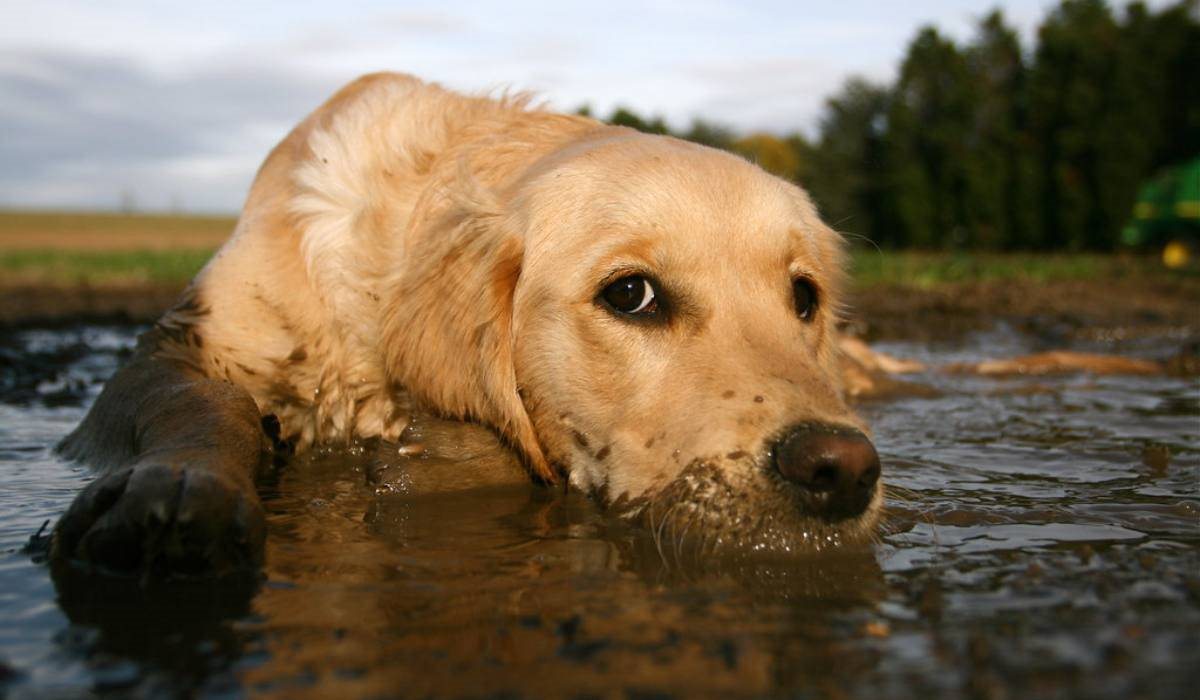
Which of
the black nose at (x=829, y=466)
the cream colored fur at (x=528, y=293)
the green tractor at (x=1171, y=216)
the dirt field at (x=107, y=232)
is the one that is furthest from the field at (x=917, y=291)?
the dirt field at (x=107, y=232)

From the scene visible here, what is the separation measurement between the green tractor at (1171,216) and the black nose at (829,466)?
24267 millimetres

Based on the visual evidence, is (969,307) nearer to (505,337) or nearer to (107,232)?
(505,337)

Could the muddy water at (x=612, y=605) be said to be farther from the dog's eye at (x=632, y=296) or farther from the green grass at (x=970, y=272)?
the green grass at (x=970, y=272)

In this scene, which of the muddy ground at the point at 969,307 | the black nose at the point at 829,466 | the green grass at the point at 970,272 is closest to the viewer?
the black nose at the point at 829,466

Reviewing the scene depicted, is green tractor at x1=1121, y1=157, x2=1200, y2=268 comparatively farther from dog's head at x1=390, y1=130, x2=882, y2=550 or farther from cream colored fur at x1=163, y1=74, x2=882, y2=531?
dog's head at x1=390, y1=130, x2=882, y2=550

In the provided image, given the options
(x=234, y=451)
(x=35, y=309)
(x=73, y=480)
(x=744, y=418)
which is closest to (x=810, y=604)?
(x=744, y=418)

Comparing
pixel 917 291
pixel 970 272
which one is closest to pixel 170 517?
pixel 917 291

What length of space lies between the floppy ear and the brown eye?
0.99 metres

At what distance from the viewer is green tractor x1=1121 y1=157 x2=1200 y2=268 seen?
25.2m

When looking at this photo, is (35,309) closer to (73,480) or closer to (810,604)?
(73,480)

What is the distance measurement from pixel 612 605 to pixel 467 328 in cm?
151

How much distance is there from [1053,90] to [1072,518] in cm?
3358

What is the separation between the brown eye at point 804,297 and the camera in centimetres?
383

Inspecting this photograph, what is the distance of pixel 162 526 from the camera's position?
2.45 meters
